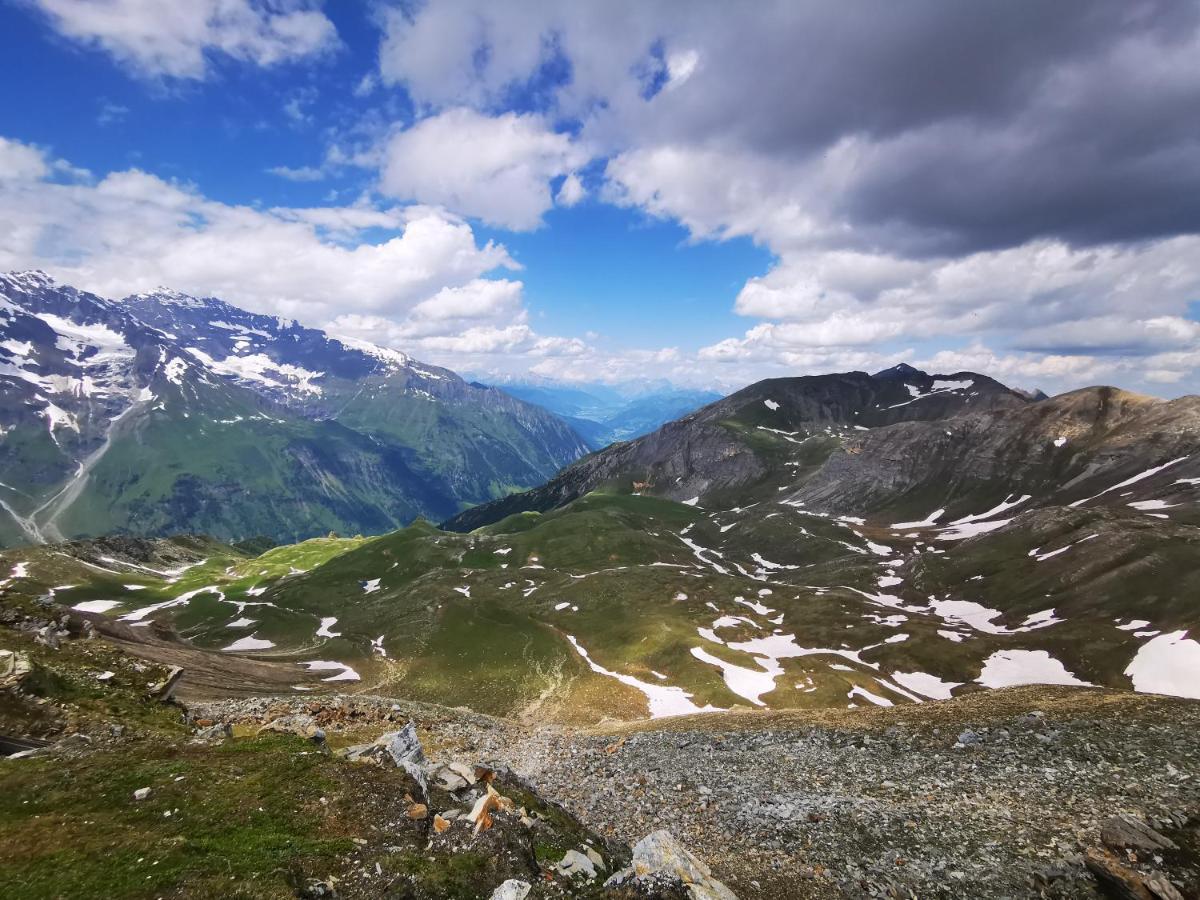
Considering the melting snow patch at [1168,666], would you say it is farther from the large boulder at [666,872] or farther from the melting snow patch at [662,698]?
the large boulder at [666,872]

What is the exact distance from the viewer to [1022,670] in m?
102

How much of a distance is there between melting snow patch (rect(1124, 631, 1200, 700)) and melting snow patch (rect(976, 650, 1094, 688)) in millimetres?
8292

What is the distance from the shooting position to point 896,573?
178 metres

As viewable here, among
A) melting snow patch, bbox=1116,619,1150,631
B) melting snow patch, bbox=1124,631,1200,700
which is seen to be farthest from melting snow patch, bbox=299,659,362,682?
melting snow patch, bbox=1116,619,1150,631

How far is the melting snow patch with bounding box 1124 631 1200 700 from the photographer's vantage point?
91188mm

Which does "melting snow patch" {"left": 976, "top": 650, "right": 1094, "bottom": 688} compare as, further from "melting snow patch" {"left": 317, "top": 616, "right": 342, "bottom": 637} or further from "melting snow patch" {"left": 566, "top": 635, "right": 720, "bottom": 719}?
"melting snow patch" {"left": 317, "top": 616, "right": 342, "bottom": 637}

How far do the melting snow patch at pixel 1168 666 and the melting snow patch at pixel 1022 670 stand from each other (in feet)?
27.2

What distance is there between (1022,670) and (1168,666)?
71.8 ft

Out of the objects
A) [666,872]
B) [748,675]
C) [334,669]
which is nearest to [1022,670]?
[748,675]

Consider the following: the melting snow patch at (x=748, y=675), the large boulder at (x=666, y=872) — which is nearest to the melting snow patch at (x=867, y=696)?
the melting snow patch at (x=748, y=675)

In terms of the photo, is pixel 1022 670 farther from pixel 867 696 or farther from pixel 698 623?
pixel 698 623

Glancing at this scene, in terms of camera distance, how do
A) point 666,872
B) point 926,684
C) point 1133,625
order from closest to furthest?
point 666,872, point 926,684, point 1133,625

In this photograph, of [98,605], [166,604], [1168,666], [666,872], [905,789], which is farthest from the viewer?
[166,604]

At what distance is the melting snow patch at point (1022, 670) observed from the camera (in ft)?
325
